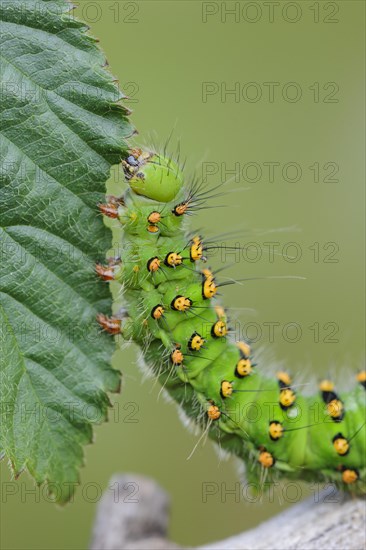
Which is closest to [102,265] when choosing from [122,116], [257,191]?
[122,116]

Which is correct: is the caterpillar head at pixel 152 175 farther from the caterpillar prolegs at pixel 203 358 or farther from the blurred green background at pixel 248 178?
the blurred green background at pixel 248 178

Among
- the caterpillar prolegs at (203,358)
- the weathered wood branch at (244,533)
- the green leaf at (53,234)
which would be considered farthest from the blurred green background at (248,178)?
the green leaf at (53,234)

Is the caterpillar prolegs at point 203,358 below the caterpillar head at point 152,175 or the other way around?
below

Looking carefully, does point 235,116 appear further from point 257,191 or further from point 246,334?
point 246,334

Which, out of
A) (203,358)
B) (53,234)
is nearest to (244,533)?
(203,358)

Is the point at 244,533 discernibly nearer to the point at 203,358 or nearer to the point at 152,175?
the point at 203,358

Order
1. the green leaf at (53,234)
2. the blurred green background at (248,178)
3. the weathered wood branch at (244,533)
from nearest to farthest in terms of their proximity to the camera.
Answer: the green leaf at (53,234), the weathered wood branch at (244,533), the blurred green background at (248,178)

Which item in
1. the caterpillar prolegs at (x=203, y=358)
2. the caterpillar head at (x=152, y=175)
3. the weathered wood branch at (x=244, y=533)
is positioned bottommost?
the weathered wood branch at (x=244, y=533)
